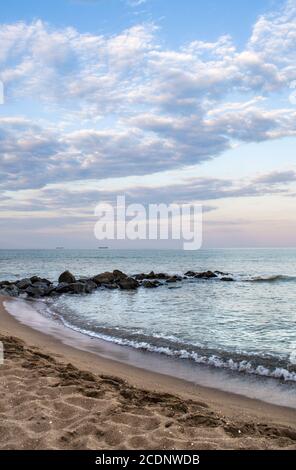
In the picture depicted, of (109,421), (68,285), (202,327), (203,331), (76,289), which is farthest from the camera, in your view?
(68,285)

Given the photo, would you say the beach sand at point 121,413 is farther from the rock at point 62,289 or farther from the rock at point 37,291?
the rock at point 62,289

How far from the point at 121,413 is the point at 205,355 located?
5102 mm

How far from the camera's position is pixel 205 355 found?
1025 cm

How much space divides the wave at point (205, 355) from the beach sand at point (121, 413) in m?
1.66

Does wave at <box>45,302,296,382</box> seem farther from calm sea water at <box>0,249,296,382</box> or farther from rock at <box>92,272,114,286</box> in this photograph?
rock at <box>92,272,114,286</box>

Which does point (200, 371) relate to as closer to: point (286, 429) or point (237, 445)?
point (286, 429)

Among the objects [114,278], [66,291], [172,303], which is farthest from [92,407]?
[114,278]

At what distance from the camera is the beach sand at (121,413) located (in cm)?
468

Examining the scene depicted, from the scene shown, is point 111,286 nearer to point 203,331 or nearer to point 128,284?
point 128,284

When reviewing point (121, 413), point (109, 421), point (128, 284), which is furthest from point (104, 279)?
point (109, 421)

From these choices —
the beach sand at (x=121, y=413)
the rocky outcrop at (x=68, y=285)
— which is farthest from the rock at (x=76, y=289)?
the beach sand at (x=121, y=413)

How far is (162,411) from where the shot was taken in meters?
5.78

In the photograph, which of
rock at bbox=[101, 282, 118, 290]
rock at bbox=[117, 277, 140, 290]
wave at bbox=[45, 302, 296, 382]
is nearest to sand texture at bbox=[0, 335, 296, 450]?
wave at bbox=[45, 302, 296, 382]

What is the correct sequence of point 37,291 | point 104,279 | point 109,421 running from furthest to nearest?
1. point 104,279
2. point 37,291
3. point 109,421
